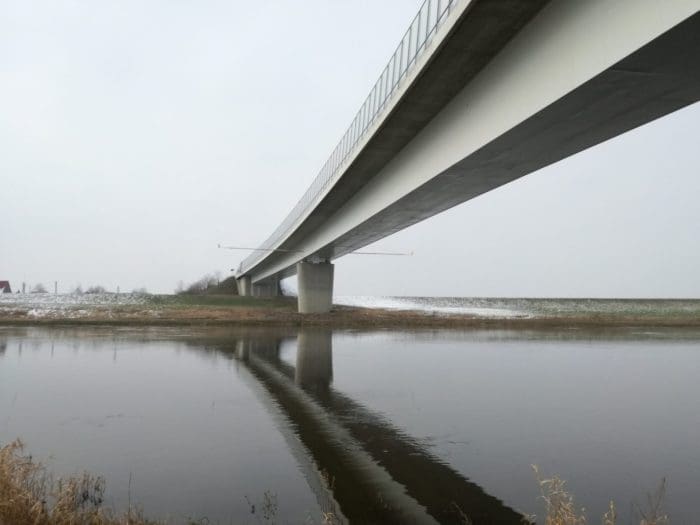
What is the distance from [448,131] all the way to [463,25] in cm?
443

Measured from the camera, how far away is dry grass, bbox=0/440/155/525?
6.06m

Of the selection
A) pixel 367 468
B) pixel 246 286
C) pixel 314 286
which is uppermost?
pixel 246 286

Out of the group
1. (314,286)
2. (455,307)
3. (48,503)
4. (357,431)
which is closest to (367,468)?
(357,431)

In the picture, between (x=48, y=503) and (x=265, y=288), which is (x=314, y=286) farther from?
(x=265, y=288)

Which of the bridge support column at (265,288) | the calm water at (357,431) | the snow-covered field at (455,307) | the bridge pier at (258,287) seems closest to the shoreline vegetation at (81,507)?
the calm water at (357,431)

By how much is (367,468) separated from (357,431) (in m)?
2.52

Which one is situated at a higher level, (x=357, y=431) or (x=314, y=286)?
(x=314, y=286)

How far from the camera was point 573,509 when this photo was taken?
715 cm

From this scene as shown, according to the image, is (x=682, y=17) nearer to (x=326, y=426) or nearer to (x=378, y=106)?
(x=326, y=426)

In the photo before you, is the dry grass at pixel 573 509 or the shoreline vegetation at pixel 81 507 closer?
the dry grass at pixel 573 509

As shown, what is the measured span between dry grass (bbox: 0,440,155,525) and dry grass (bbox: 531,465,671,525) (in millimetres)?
5063

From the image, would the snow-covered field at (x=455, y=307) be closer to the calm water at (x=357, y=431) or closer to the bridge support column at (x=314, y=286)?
the bridge support column at (x=314, y=286)

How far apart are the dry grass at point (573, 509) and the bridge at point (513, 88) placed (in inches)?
252

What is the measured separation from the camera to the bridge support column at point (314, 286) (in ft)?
173
